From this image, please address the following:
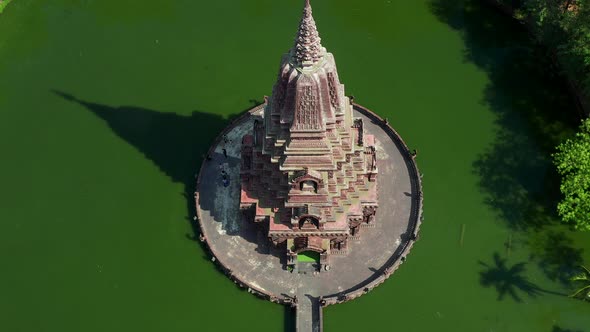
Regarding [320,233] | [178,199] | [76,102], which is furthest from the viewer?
[76,102]

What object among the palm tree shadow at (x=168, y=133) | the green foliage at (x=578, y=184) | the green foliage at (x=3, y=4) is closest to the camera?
the green foliage at (x=578, y=184)

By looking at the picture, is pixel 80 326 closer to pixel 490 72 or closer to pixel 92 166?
pixel 92 166

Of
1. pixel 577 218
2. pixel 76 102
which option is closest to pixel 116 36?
pixel 76 102

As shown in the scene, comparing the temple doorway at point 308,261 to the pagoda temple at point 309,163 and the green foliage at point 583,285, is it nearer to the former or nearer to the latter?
the pagoda temple at point 309,163

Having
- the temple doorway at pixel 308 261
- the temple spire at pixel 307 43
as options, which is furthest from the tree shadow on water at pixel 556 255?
the temple spire at pixel 307 43

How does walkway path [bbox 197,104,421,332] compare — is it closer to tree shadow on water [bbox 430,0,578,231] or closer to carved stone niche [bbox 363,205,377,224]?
carved stone niche [bbox 363,205,377,224]

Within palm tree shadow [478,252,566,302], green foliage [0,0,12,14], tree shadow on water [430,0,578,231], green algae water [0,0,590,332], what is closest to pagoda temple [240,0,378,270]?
green algae water [0,0,590,332]

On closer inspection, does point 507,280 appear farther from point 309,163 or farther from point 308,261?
point 309,163
